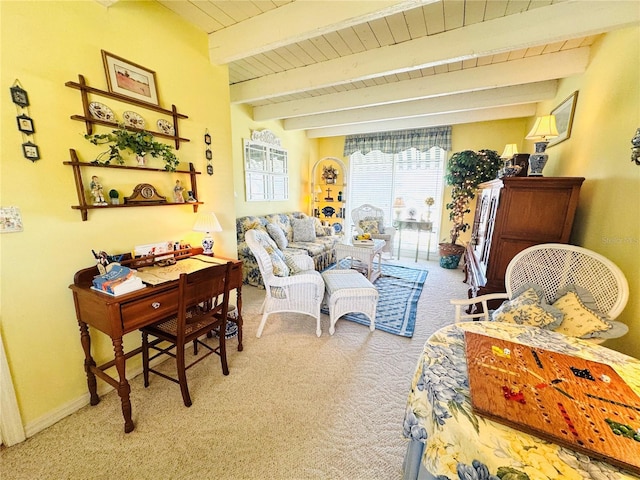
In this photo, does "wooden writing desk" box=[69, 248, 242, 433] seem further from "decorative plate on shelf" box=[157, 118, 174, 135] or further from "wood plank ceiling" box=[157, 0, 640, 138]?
"wood plank ceiling" box=[157, 0, 640, 138]

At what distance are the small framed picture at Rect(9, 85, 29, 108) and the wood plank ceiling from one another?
1.16 m

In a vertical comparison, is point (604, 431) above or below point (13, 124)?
below

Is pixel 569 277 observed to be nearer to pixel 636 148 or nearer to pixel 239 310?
pixel 636 148

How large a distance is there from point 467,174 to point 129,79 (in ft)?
14.9

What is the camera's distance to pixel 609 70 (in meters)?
1.96

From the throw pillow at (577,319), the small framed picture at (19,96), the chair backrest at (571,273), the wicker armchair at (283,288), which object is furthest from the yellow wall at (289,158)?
the throw pillow at (577,319)

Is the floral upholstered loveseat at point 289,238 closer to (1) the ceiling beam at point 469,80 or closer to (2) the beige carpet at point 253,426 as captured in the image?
(2) the beige carpet at point 253,426

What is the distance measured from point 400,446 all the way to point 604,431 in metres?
0.99

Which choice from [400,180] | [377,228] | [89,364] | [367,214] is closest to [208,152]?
[89,364]

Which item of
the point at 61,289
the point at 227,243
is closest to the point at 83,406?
the point at 61,289

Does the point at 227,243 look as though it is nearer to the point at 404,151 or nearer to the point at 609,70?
the point at 609,70

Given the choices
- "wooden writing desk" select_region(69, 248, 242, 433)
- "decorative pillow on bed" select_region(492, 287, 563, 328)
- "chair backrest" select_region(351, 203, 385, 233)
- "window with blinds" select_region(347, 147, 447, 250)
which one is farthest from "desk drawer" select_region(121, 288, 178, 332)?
"window with blinds" select_region(347, 147, 447, 250)

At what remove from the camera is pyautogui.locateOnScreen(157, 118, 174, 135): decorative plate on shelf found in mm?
1921

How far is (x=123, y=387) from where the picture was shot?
1.43 meters
